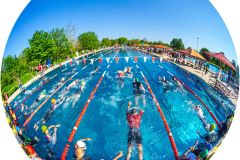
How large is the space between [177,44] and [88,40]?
1.93 metres

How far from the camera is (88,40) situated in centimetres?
1001

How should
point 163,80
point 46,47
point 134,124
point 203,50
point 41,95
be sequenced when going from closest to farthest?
point 134,124, point 163,80, point 41,95, point 203,50, point 46,47

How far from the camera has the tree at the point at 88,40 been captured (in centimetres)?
986

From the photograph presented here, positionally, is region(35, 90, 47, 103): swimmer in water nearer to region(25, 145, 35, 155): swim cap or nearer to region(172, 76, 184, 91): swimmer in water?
region(25, 145, 35, 155): swim cap

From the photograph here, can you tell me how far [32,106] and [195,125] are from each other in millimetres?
3616

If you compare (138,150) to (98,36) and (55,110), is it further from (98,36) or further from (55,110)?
(98,36)

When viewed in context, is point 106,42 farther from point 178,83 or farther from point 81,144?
point 81,144

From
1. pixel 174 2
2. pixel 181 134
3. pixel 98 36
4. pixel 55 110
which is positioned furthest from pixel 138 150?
pixel 174 2

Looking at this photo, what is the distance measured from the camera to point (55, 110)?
31.9ft

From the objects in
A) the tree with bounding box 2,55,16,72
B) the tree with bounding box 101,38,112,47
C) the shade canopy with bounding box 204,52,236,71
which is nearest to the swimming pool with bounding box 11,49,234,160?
the tree with bounding box 101,38,112,47

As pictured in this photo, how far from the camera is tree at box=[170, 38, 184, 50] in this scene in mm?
9828

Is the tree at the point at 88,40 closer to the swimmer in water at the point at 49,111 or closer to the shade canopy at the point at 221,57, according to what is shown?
the swimmer in water at the point at 49,111

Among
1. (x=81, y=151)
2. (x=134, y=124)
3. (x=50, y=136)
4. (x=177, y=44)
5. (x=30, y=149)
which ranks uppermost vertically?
(x=177, y=44)

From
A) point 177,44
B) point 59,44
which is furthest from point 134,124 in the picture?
point 59,44
